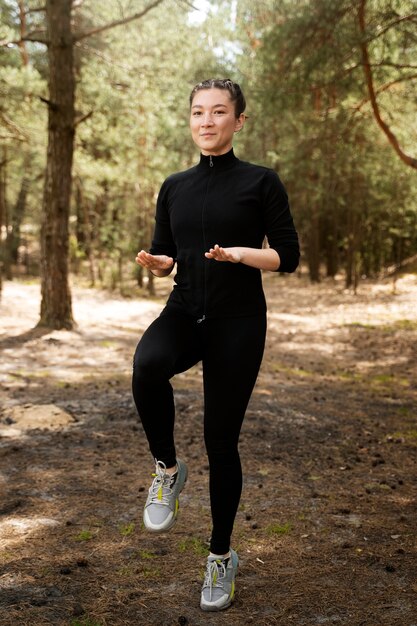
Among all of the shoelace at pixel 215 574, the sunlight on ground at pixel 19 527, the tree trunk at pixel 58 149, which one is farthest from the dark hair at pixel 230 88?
the tree trunk at pixel 58 149

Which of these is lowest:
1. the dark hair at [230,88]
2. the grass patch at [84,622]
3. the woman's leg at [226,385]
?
the grass patch at [84,622]

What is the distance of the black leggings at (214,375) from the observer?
289 cm

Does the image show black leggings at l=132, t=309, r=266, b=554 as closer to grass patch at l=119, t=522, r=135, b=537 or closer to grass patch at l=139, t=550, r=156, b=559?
grass patch at l=139, t=550, r=156, b=559

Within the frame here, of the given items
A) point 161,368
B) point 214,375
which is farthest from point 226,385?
point 161,368

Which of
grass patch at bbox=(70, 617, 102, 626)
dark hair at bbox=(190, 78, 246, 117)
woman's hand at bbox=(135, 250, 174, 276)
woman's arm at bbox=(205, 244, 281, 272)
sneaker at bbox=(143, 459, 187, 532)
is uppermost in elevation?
dark hair at bbox=(190, 78, 246, 117)

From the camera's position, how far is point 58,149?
11.5 metres

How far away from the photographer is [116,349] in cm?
1084

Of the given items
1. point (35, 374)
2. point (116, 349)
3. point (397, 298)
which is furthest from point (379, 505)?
point (397, 298)

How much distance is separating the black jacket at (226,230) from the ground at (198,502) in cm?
156

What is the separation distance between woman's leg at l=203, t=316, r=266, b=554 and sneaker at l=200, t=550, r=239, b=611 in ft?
0.88

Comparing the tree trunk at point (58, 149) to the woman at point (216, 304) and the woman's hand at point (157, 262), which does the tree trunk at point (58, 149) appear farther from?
the woman at point (216, 304)

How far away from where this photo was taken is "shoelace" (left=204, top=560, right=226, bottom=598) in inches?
123

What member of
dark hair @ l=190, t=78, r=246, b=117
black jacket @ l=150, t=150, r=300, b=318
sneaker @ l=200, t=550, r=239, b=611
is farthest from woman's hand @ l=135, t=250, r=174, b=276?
sneaker @ l=200, t=550, r=239, b=611

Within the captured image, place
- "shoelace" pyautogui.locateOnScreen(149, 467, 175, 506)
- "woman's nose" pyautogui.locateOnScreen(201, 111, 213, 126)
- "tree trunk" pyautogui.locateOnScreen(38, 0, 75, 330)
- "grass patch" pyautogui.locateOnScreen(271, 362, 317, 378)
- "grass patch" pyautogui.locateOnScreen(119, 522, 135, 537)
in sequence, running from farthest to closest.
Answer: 1. "tree trunk" pyautogui.locateOnScreen(38, 0, 75, 330)
2. "grass patch" pyautogui.locateOnScreen(271, 362, 317, 378)
3. "grass patch" pyautogui.locateOnScreen(119, 522, 135, 537)
4. "shoelace" pyautogui.locateOnScreen(149, 467, 175, 506)
5. "woman's nose" pyautogui.locateOnScreen(201, 111, 213, 126)
